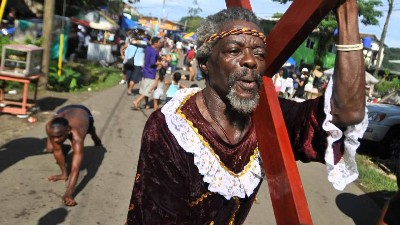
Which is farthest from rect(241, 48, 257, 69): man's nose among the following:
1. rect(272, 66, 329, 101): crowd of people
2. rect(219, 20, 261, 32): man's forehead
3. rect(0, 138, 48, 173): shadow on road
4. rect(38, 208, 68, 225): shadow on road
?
rect(272, 66, 329, 101): crowd of people

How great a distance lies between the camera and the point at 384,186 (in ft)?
22.6

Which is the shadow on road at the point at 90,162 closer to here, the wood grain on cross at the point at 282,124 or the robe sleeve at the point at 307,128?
the robe sleeve at the point at 307,128

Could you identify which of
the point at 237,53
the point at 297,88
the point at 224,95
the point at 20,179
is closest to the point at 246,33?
the point at 237,53

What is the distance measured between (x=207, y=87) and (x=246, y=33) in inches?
13.5

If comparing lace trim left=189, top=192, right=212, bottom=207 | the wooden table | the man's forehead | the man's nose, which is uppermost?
the man's forehead

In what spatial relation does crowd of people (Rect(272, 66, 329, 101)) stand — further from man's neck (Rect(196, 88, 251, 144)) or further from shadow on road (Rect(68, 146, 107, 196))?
man's neck (Rect(196, 88, 251, 144))

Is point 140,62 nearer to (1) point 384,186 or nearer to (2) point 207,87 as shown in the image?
(1) point 384,186

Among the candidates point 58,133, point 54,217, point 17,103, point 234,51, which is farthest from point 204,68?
point 17,103

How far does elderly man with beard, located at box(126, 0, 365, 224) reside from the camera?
5.46 ft

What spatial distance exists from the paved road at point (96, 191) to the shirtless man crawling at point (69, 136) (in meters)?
0.17

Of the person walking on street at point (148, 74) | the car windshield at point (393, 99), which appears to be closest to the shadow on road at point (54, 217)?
the person walking on street at point (148, 74)

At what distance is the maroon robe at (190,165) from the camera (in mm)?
1689

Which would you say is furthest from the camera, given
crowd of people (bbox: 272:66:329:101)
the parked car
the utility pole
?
crowd of people (bbox: 272:66:329:101)

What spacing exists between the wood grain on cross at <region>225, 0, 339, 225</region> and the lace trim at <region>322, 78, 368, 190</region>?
18 cm
